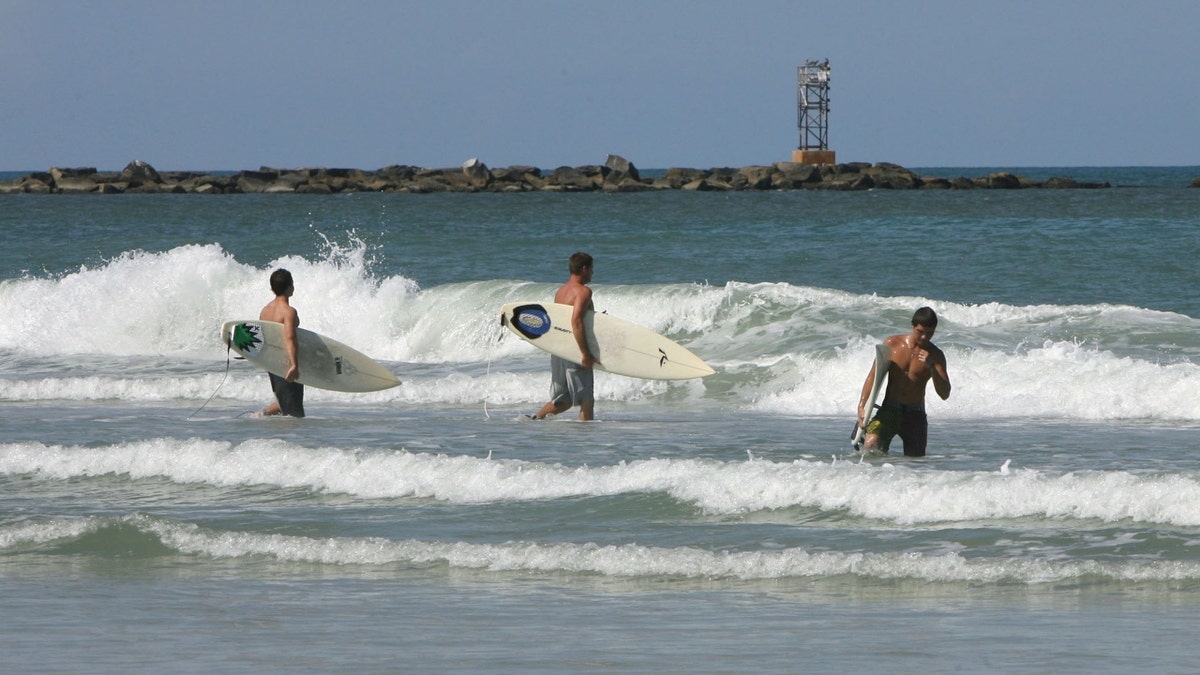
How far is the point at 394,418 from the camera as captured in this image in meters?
12.8

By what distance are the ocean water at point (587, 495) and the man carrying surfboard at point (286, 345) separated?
0.68ft

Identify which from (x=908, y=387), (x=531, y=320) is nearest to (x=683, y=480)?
(x=908, y=387)

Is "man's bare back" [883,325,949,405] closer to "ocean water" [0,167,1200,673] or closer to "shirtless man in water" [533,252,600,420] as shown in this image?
"ocean water" [0,167,1200,673]

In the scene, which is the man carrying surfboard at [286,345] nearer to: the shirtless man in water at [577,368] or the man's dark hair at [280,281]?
the man's dark hair at [280,281]

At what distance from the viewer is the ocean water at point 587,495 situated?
19.9 feet

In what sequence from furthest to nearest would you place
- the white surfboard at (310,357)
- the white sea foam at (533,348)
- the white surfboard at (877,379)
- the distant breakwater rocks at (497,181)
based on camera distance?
the distant breakwater rocks at (497,181), the white sea foam at (533,348), the white surfboard at (310,357), the white surfboard at (877,379)

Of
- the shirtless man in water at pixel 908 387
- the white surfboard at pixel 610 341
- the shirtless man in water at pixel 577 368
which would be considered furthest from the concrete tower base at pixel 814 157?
the shirtless man in water at pixel 908 387

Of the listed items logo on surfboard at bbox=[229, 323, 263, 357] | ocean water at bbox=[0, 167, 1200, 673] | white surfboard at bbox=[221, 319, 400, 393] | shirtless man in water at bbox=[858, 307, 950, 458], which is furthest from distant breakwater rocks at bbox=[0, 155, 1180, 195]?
shirtless man in water at bbox=[858, 307, 950, 458]

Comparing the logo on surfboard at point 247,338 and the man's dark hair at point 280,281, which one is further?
the logo on surfboard at point 247,338

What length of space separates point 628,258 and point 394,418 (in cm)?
1650

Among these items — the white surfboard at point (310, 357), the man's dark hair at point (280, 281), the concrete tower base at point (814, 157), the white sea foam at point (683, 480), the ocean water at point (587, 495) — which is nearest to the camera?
the ocean water at point (587, 495)

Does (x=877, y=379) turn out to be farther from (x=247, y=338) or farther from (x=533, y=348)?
(x=533, y=348)

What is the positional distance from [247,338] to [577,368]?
2.67m

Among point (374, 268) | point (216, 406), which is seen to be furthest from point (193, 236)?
point (216, 406)
